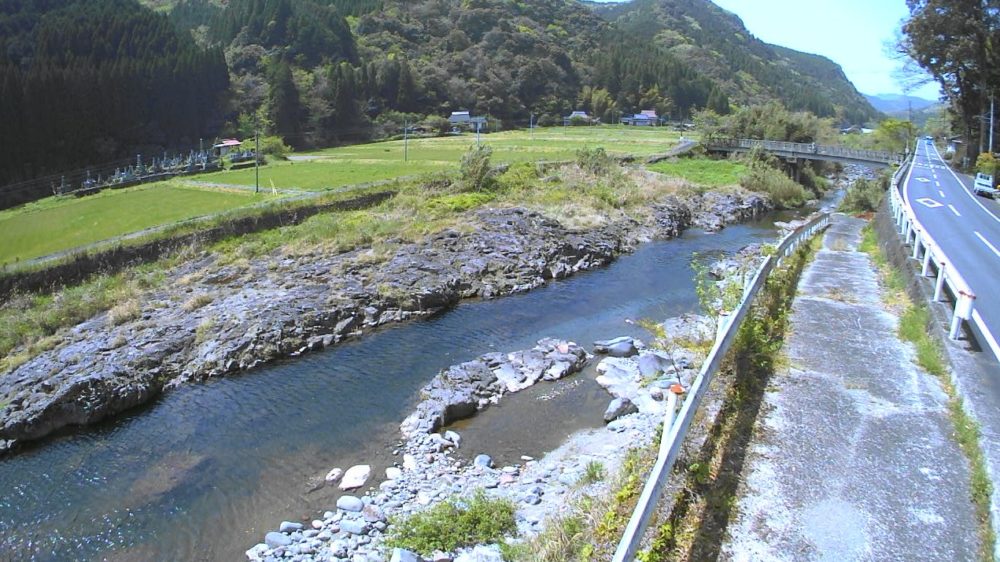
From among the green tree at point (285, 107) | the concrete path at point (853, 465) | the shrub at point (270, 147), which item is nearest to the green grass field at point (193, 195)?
the shrub at point (270, 147)

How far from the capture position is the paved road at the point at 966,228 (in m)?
12.3

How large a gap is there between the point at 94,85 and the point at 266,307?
5203 cm

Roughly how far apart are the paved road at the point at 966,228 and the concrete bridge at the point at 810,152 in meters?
11.5

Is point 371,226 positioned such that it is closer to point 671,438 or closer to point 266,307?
point 266,307

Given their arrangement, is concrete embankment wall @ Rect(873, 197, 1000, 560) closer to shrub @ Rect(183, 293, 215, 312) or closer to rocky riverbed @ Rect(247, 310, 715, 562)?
rocky riverbed @ Rect(247, 310, 715, 562)

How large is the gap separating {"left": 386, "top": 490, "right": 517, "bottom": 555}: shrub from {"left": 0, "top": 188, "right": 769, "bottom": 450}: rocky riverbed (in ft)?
32.7

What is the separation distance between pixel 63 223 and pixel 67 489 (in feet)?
85.4

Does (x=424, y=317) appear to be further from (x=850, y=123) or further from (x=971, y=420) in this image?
(x=850, y=123)

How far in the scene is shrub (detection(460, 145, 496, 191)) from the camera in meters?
38.9

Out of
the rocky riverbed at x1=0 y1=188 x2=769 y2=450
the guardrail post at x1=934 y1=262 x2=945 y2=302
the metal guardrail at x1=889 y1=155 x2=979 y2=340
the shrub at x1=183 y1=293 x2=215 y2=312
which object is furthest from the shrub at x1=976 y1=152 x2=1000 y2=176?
the shrub at x1=183 y1=293 x2=215 y2=312

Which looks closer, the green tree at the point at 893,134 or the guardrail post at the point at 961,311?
the guardrail post at the point at 961,311

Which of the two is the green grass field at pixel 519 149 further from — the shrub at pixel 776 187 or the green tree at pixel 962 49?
the green tree at pixel 962 49

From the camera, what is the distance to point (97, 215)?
34312 millimetres

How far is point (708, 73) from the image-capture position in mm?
177750
